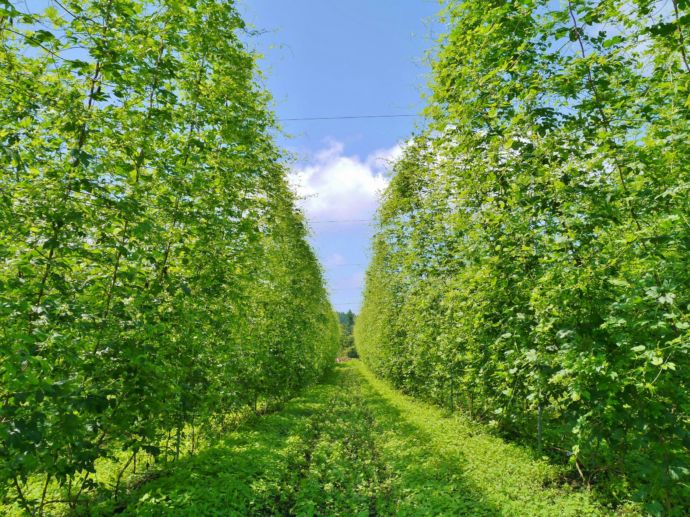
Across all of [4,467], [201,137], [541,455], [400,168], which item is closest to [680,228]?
[541,455]

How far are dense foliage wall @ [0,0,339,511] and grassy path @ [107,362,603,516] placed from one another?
0.98m

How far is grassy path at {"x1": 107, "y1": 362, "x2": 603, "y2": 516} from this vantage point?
482 centimetres

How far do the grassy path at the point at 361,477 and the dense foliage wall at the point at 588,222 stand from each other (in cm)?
104

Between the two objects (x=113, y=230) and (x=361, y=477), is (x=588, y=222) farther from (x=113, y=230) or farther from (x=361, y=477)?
(x=361, y=477)

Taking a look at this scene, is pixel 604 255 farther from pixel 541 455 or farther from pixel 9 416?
pixel 9 416

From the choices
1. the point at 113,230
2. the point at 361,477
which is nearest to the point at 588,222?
the point at 113,230

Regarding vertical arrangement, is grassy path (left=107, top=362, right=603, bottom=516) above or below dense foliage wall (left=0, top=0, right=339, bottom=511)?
below

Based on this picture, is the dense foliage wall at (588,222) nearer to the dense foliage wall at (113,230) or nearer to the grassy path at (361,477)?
the grassy path at (361,477)

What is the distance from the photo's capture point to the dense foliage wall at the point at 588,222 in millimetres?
3045

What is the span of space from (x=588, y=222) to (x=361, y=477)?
549cm

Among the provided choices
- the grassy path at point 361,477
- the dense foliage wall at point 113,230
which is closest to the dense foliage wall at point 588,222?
the grassy path at point 361,477

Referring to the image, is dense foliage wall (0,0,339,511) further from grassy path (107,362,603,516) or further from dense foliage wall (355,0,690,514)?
dense foliage wall (355,0,690,514)

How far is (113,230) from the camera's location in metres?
3.89

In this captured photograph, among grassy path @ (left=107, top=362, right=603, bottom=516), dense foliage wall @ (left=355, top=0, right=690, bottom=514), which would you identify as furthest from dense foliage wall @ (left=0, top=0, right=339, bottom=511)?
dense foliage wall @ (left=355, top=0, right=690, bottom=514)
